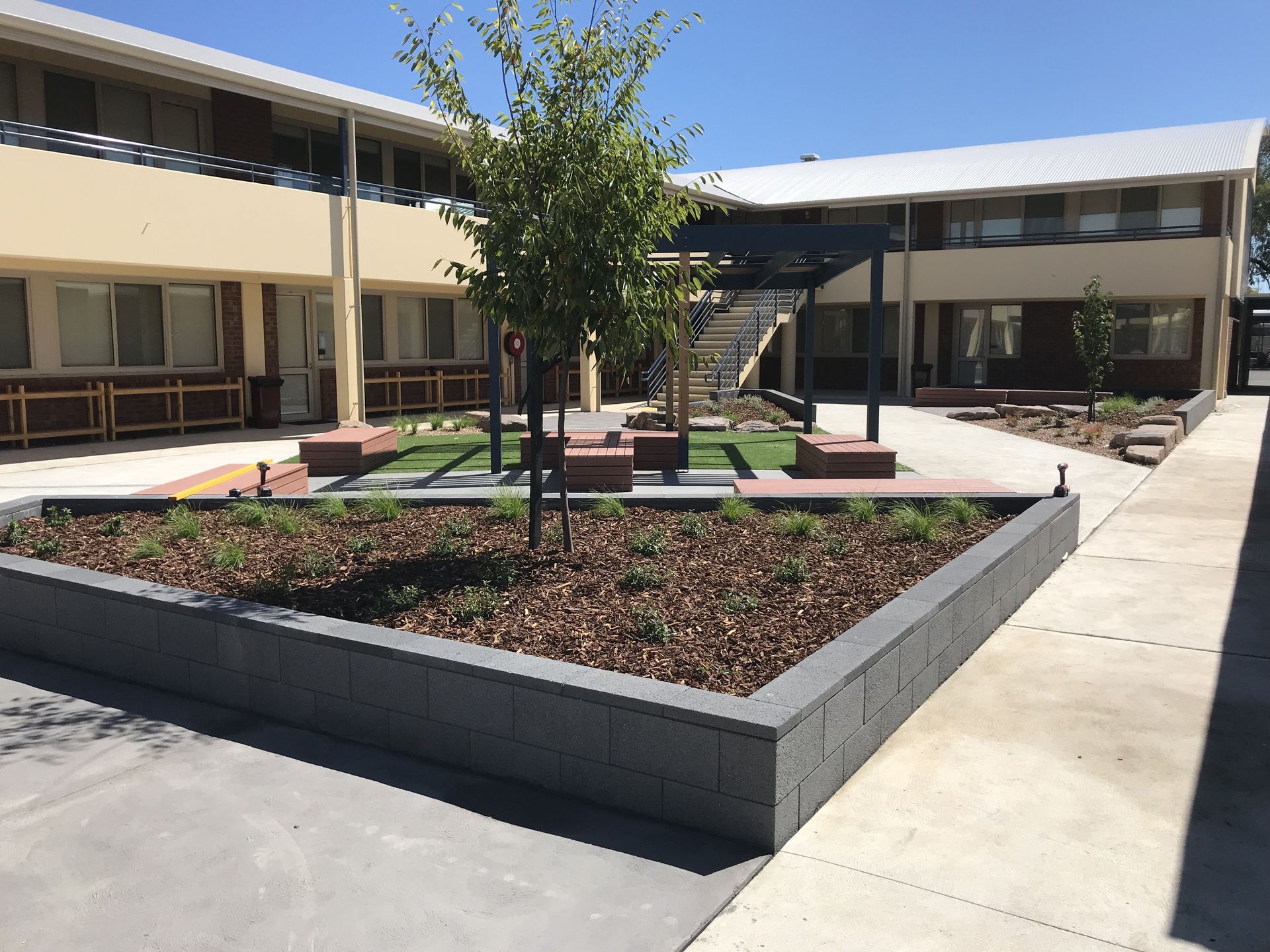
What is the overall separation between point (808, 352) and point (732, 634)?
40.8ft

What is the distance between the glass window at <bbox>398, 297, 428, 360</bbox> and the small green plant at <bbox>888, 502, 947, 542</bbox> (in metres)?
17.7

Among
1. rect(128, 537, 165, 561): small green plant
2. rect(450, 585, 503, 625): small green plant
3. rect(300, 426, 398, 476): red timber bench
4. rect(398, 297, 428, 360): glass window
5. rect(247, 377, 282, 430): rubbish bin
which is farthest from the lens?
rect(398, 297, 428, 360): glass window

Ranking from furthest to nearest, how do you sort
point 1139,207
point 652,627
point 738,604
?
point 1139,207
point 738,604
point 652,627

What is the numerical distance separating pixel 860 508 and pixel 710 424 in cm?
1016

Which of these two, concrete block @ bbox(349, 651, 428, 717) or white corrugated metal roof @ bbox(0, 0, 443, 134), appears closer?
concrete block @ bbox(349, 651, 428, 717)

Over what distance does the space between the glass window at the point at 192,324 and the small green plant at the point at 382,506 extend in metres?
12.2

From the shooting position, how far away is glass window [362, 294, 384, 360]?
23.2 metres

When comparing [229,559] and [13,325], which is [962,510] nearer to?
[229,559]

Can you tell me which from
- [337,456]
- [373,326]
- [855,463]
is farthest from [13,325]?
[855,463]

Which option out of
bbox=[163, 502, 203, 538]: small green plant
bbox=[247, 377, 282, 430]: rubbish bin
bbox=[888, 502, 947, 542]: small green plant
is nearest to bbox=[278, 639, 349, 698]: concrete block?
bbox=[163, 502, 203, 538]: small green plant

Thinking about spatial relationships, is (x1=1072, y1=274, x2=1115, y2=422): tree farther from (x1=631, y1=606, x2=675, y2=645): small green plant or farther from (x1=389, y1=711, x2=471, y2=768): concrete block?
(x1=389, y1=711, x2=471, y2=768): concrete block

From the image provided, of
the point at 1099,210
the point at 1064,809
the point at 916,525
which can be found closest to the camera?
the point at 1064,809

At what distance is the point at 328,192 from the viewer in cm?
1884

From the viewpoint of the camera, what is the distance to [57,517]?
865cm
